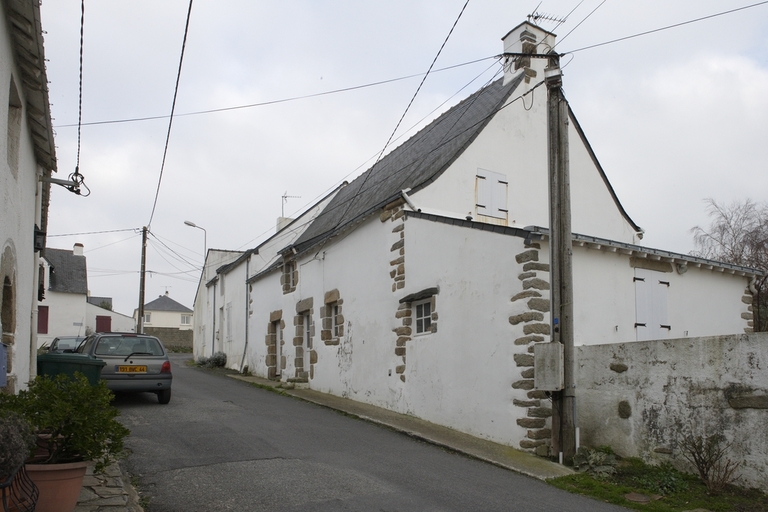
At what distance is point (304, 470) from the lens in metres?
7.37

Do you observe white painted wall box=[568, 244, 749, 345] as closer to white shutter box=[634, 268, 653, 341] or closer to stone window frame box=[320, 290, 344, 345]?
white shutter box=[634, 268, 653, 341]

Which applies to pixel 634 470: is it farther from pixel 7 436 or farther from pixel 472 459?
pixel 7 436

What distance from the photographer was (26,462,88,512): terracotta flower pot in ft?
15.4

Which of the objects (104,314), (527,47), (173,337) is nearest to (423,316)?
(527,47)

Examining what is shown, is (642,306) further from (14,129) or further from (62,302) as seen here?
(62,302)

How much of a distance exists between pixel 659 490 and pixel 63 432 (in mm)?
5997

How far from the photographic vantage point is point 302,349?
18.3 m

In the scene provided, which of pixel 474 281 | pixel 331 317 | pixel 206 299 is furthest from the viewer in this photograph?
pixel 206 299

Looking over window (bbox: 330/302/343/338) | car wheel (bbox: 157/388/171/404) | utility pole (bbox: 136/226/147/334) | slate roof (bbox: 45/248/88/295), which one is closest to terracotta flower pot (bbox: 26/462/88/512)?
car wheel (bbox: 157/388/171/404)

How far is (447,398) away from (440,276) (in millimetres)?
2107

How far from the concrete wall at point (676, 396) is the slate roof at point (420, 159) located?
599 cm

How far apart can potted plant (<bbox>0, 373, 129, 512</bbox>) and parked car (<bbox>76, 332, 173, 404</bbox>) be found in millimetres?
7002

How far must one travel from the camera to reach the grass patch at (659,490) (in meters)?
6.46

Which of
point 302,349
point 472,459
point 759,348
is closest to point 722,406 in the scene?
point 759,348
